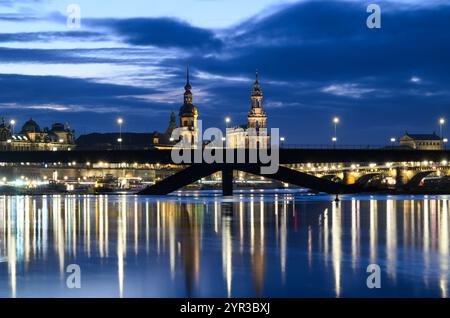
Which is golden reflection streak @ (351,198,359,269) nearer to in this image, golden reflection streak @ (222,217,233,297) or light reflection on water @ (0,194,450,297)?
light reflection on water @ (0,194,450,297)

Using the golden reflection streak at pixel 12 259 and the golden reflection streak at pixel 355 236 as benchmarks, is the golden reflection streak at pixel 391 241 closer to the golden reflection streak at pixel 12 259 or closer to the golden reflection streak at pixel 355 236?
the golden reflection streak at pixel 355 236

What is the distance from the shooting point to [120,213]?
3361 inches

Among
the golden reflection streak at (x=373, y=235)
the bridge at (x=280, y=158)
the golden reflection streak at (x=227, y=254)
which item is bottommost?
the golden reflection streak at (x=373, y=235)

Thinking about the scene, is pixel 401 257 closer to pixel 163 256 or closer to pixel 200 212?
pixel 163 256

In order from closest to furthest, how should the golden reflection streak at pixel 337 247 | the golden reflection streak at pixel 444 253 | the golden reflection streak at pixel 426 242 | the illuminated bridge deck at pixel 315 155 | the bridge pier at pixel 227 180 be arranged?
1. the golden reflection streak at pixel 444 253
2. the golden reflection streak at pixel 337 247
3. the golden reflection streak at pixel 426 242
4. the illuminated bridge deck at pixel 315 155
5. the bridge pier at pixel 227 180

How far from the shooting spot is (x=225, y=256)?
44.6 metres

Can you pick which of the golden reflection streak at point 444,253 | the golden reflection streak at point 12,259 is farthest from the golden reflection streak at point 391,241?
the golden reflection streak at point 12,259

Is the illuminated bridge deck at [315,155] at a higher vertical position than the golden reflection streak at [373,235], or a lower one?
higher

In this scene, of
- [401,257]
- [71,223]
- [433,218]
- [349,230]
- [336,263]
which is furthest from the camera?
[433,218]

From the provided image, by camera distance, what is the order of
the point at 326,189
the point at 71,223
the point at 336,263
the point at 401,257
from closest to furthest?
the point at 336,263
the point at 401,257
the point at 71,223
the point at 326,189

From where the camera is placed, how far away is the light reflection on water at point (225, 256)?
113 feet

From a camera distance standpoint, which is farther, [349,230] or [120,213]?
[120,213]
